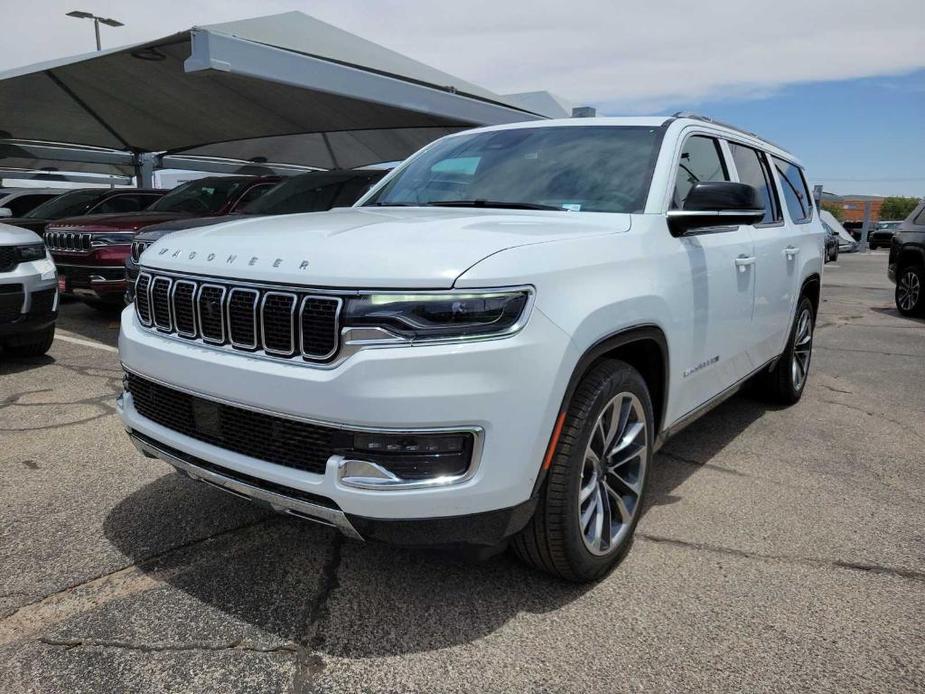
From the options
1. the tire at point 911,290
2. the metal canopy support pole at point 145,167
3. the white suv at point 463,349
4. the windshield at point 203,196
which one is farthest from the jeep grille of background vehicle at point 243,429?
the metal canopy support pole at point 145,167

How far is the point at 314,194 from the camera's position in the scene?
889 centimetres

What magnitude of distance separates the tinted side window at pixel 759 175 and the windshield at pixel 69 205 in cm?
1073

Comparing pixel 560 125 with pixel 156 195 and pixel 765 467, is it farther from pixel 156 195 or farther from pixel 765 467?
pixel 156 195

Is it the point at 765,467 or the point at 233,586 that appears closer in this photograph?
the point at 233,586

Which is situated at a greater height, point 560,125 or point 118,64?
point 118,64

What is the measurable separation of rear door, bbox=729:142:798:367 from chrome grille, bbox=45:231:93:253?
6801 millimetres

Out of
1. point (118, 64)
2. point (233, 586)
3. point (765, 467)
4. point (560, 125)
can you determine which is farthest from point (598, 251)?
point (118, 64)

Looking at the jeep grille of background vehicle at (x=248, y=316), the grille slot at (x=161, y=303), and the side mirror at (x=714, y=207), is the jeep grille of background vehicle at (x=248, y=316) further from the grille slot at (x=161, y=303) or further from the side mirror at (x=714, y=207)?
the side mirror at (x=714, y=207)

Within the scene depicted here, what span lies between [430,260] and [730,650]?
160cm

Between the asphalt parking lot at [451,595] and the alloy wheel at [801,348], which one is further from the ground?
the alloy wheel at [801,348]

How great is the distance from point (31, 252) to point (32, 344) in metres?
0.89

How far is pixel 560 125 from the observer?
3.78 meters

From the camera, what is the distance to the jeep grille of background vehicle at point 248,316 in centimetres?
224

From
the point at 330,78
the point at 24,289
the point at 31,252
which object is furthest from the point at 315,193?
the point at 24,289
